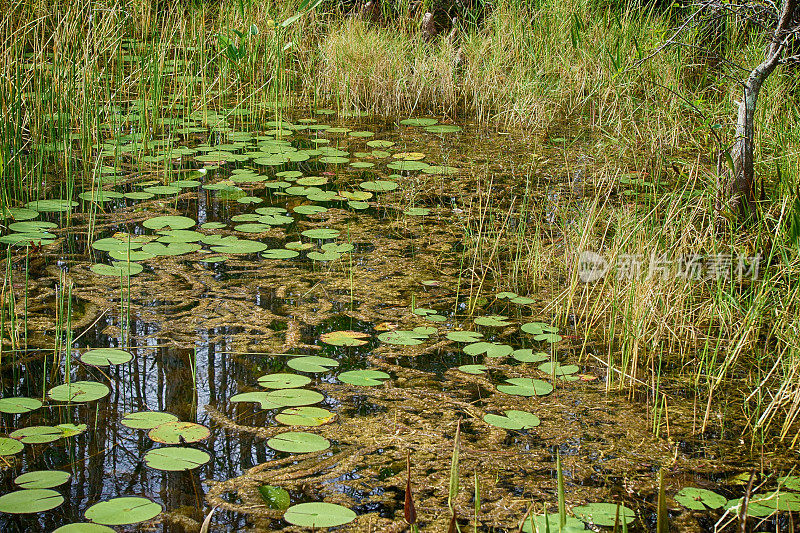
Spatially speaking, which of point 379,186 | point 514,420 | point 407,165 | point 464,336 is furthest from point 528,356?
point 407,165

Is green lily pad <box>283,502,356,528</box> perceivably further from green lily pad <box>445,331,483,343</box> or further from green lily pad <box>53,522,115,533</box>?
green lily pad <box>445,331,483,343</box>

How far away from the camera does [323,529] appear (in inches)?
63.2

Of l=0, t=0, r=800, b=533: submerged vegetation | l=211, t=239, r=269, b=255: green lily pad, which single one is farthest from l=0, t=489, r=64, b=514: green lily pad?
l=211, t=239, r=269, b=255: green lily pad

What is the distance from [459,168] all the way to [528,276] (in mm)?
1421

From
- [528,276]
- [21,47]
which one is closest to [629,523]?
[528,276]

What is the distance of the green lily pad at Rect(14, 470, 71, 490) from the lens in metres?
1.67

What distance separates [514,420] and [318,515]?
2.22ft

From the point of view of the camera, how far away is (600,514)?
1.68 meters

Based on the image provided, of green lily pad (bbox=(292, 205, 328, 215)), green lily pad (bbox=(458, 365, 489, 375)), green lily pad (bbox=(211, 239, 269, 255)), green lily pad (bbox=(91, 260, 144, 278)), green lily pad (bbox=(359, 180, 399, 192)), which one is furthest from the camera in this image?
green lily pad (bbox=(359, 180, 399, 192))

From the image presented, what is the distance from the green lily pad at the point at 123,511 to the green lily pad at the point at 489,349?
115 centimetres

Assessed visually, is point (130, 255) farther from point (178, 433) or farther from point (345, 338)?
point (178, 433)

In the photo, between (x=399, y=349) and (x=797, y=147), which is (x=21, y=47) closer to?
(x=399, y=349)

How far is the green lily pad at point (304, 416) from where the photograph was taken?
2.01 meters

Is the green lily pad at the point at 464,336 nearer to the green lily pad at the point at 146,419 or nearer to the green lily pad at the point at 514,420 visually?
the green lily pad at the point at 514,420
